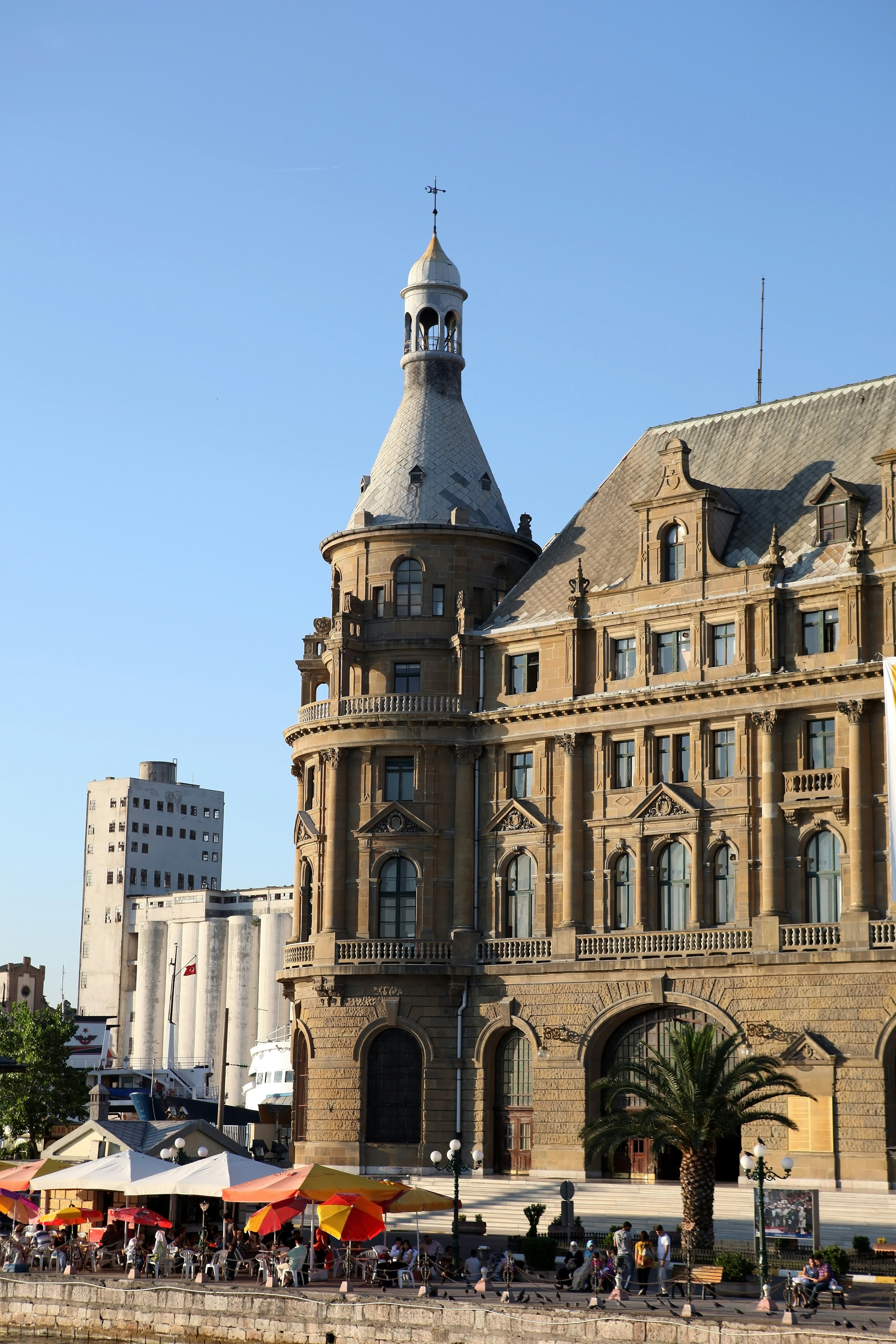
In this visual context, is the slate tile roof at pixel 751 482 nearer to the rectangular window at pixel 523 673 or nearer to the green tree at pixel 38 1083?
A: the rectangular window at pixel 523 673

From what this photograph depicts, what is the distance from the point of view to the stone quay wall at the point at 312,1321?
40.6 m

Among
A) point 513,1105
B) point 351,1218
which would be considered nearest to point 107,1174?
point 351,1218

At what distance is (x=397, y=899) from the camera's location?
76.2 metres

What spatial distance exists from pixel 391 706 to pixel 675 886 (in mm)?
14785

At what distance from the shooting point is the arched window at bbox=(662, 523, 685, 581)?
7312 centimetres

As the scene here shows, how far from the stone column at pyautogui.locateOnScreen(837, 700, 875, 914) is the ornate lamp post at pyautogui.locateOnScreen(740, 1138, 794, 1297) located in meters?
13.9

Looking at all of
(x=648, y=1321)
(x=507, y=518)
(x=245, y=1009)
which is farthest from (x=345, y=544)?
(x=245, y=1009)

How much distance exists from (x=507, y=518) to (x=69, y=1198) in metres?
37.1

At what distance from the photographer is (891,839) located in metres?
54.8

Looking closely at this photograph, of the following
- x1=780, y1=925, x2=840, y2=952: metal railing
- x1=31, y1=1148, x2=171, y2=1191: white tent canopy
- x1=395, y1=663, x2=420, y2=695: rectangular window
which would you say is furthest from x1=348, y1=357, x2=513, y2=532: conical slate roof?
x1=31, y1=1148, x2=171, y2=1191: white tent canopy

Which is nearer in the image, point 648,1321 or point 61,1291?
point 648,1321

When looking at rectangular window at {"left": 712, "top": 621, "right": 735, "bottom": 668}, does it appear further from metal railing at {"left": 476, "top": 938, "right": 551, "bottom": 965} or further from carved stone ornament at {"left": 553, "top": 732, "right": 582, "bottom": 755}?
metal railing at {"left": 476, "top": 938, "right": 551, "bottom": 965}

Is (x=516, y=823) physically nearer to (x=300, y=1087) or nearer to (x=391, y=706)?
(x=391, y=706)

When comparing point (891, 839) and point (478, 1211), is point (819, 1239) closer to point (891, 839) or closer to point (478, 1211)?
point (891, 839)
